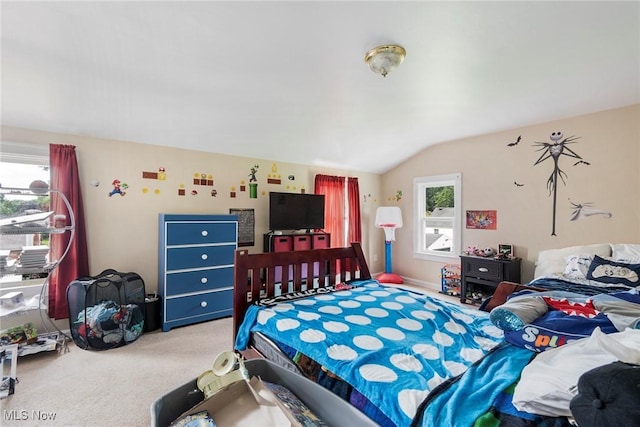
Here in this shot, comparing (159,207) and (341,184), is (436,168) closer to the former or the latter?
(341,184)

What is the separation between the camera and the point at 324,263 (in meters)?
2.39

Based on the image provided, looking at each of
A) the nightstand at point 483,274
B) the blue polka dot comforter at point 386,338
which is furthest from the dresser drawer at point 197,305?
the nightstand at point 483,274

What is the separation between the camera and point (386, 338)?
134cm

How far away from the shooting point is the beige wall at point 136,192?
9.66 ft

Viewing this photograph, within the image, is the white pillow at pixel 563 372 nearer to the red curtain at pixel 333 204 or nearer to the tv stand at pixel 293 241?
the tv stand at pixel 293 241

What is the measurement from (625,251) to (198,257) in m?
4.25

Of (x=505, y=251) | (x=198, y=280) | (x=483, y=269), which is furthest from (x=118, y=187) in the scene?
(x=505, y=251)

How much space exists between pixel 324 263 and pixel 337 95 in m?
1.55

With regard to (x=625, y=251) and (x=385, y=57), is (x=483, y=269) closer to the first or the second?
(x=625, y=251)

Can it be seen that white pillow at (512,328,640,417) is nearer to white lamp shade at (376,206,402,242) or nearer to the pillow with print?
the pillow with print

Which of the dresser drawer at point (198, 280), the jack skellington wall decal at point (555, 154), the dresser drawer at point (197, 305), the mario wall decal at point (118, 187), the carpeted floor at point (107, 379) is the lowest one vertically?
the carpeted floor at point (107, 379)

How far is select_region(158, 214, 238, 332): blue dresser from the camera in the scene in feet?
9.78

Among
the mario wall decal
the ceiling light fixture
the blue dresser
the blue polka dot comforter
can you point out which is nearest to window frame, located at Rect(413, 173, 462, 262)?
the blue polka dot comforter

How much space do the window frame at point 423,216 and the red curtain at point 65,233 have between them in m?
4.50
